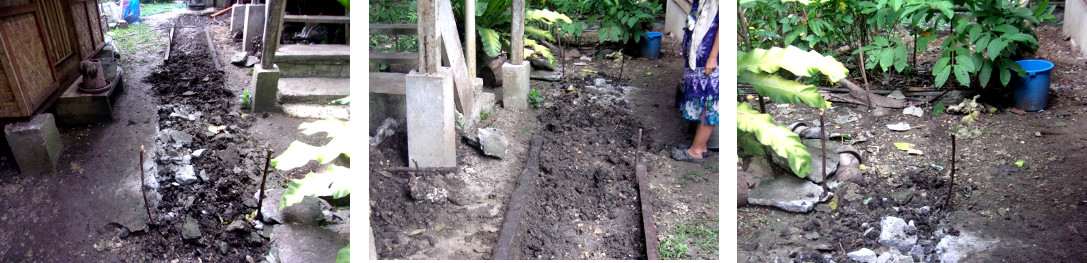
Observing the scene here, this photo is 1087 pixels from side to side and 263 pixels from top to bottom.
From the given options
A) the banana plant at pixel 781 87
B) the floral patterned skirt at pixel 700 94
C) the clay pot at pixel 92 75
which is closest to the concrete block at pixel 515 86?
the floral patterned skirt at pixel 700 94

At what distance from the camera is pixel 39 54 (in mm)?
2277

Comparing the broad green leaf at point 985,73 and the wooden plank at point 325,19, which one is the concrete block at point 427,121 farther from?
the broad green leaf at point 985,73

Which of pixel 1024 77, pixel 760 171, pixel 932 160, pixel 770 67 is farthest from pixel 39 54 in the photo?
pixel 1024 77

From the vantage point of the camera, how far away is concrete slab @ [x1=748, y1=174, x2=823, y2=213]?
270cm

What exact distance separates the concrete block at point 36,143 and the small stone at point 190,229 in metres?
0.41

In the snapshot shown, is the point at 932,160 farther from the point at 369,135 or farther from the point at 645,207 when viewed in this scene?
the point at 369,135

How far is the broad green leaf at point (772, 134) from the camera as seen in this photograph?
6.19ft

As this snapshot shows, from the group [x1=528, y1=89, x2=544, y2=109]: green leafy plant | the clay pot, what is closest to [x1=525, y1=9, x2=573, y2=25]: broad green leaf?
[x1=528, y1=89, x2=544, y2=109]: green leafy plant

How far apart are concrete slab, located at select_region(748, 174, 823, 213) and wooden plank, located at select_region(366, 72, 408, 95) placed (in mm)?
1434

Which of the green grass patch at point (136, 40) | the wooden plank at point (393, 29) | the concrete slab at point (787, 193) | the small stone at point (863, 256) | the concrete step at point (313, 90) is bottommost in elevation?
the small stone at point (863, 256)

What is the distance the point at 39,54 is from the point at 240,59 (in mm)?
917

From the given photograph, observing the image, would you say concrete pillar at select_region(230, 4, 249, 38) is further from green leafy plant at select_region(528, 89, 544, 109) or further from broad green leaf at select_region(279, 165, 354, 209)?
broad green leaf at select_region(279, 165, 354, 209)

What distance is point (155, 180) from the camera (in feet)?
7.70

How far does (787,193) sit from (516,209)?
145 centimetres
